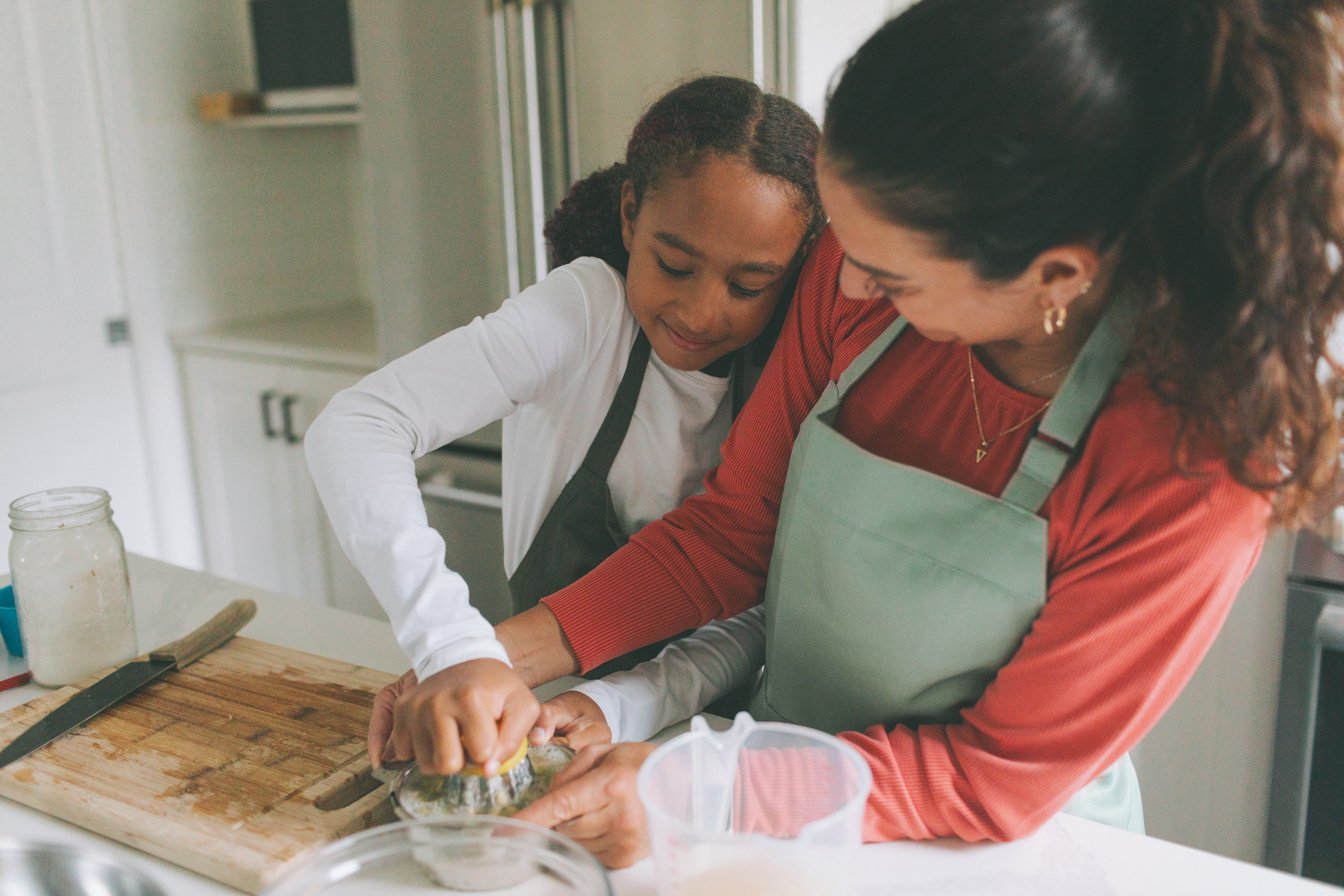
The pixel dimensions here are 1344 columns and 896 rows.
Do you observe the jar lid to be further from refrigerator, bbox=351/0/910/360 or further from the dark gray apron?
refrigerator, bbox=351/0/910/360

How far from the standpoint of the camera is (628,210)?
1.17 m

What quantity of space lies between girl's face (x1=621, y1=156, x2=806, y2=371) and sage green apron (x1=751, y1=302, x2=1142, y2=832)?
0.15 meters

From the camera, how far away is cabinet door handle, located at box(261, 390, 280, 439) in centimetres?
269

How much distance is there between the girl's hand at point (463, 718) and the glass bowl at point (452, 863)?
7 centimetres

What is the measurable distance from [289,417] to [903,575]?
84.8 inches

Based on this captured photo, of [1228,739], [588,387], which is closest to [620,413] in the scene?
[588,387]

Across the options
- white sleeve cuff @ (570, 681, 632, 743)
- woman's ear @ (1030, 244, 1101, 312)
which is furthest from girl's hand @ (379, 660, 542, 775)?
woman's ear @ (1030, 244, 1101, 312)

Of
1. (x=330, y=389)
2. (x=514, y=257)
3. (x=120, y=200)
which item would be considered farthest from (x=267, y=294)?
(x=514, y=257)

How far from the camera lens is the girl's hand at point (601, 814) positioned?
75 cm

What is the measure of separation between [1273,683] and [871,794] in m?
1.18

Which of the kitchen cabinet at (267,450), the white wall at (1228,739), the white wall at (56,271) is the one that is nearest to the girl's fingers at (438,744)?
the white wall at (1228,739)

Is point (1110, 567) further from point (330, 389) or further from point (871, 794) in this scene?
point (330, 389)

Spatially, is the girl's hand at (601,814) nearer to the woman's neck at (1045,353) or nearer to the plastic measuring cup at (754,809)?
the plastic measuring cup at (754,809)

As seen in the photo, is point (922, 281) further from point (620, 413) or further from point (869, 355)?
point (620, 413)
